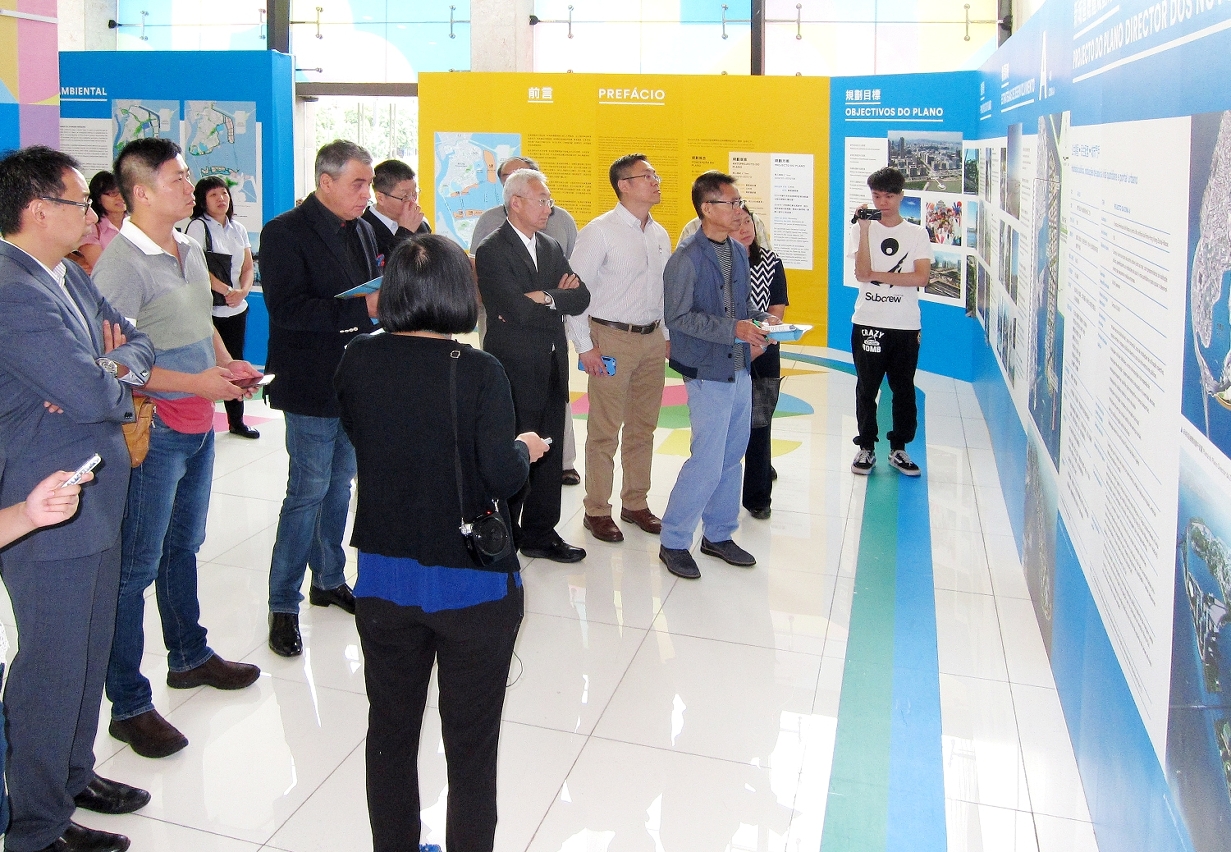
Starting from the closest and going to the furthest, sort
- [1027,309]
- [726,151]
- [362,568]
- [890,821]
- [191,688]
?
Result: [362,568]
[890,821]
[191,688]
[1027,309]
[726,151]

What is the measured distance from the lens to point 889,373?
20.1 feet

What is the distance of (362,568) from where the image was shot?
7.54 ft

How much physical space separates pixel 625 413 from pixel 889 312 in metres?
1.84

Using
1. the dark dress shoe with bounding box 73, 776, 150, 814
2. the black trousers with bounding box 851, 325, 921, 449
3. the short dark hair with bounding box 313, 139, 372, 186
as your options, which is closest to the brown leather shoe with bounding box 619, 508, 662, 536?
the black trousers with bounding box 851, 325, 921, 449

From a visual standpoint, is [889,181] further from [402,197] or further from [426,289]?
[426,289]

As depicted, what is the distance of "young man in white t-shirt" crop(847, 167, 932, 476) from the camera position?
5.97 m

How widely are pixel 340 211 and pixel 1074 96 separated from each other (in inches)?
99.1

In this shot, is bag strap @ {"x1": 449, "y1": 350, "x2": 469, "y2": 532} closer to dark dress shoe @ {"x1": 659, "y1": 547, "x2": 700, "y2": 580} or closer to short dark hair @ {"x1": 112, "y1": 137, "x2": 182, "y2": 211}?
short dark hair @ {"x1": 112, "y1": 137, "x2": 182, "y2": 211}

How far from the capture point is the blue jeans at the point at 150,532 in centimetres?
304

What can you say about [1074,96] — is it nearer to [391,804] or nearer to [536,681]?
[536,681]

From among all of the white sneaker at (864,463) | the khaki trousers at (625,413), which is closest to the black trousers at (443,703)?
the khaki trousers at (625,413)

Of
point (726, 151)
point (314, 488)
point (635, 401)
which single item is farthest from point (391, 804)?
point (726, 151)

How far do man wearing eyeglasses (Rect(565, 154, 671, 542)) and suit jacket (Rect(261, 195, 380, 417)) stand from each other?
126 centimetres

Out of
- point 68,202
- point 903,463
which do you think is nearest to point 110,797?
point 68,202
